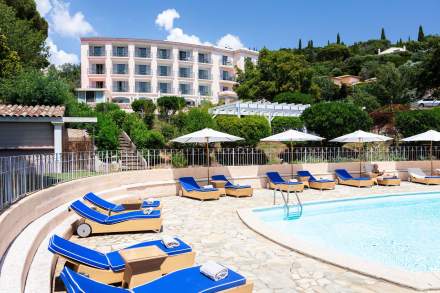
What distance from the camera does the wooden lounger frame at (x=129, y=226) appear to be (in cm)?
879

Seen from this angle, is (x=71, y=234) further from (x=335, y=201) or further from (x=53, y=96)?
(x=53, y=96)

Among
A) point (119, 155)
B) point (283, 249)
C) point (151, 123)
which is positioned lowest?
point (283, 249)

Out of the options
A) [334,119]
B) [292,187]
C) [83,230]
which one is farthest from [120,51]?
[83,230]

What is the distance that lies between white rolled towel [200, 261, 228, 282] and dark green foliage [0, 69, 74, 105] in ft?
62.6

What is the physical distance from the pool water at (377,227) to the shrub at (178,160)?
219 inches

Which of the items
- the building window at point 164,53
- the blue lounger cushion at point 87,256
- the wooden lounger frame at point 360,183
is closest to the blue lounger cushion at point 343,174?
the wooden lounger frame at point 360,183

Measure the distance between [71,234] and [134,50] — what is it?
5336 centimetres

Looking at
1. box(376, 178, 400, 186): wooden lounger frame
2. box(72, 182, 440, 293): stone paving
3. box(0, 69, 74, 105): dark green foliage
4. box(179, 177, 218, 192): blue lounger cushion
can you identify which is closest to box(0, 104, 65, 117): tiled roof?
box(0, 69, 74, 105): dark green foliage

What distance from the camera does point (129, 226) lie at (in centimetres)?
905

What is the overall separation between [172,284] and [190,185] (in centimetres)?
1012

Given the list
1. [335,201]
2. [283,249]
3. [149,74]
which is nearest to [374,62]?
[149,74]

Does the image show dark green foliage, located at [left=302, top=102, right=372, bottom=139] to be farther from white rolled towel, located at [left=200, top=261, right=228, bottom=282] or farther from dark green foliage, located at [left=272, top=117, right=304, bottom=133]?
white rolled towel, located at [left=200, top=261, right=228, bottom=282]

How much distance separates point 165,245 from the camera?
6336mm

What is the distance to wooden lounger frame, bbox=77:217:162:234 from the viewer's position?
8.79 metres
